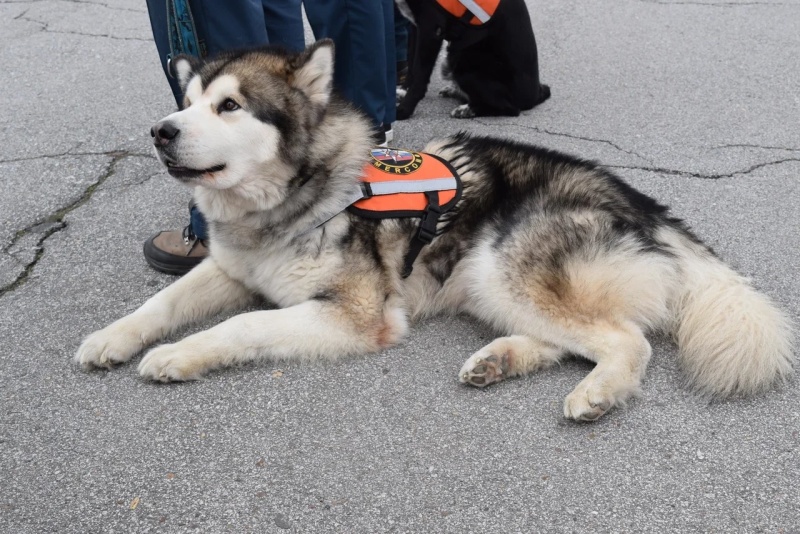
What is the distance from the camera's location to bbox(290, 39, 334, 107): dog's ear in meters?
2.72

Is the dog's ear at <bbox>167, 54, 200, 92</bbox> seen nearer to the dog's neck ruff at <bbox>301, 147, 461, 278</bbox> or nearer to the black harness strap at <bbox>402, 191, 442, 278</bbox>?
the dog's neck ruff at <bbox>301, 147, 461, 278</bbox>

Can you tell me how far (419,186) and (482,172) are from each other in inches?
13.2

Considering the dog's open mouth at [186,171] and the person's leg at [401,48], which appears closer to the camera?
the dog's open mouth at [186,171]

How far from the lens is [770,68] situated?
20.0ft

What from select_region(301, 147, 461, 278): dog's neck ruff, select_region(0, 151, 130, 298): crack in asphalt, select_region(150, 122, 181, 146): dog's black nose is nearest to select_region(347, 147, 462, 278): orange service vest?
select_region(301, 147, 461, 278): dog's neck ruff

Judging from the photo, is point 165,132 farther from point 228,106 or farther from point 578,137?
point 578,137

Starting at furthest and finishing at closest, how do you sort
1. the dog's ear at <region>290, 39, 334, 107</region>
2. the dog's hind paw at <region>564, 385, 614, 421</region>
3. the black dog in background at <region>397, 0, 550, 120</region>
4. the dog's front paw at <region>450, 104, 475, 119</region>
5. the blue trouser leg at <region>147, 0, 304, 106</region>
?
the dog's front paw at <region>450, 104, 475, 119</region> → the black dog in background at <region>397, 0, 550, 120</region> → the blue trouser leg at <region>147, 0, 304, 106</region> → the dog's ear at <region>290, 39, 334, 107</region> → the dog's hind paw at <region>564, 385, 614, 421</region>

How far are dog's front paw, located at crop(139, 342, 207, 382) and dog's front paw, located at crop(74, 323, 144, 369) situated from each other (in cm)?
13

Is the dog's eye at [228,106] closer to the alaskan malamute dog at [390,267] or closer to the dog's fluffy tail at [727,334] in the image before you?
the alaskan malamute dog at [390,267]

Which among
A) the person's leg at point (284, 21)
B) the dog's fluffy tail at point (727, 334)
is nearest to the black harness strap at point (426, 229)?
the dog's fluffy tail at point (727, 334)

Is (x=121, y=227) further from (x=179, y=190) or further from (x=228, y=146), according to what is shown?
(x=228, y=146)

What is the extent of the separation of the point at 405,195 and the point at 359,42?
1532 mm

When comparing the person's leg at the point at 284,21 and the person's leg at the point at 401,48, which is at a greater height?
the person's leg at the point at 284,21

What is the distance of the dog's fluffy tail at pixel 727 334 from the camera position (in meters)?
2.54
